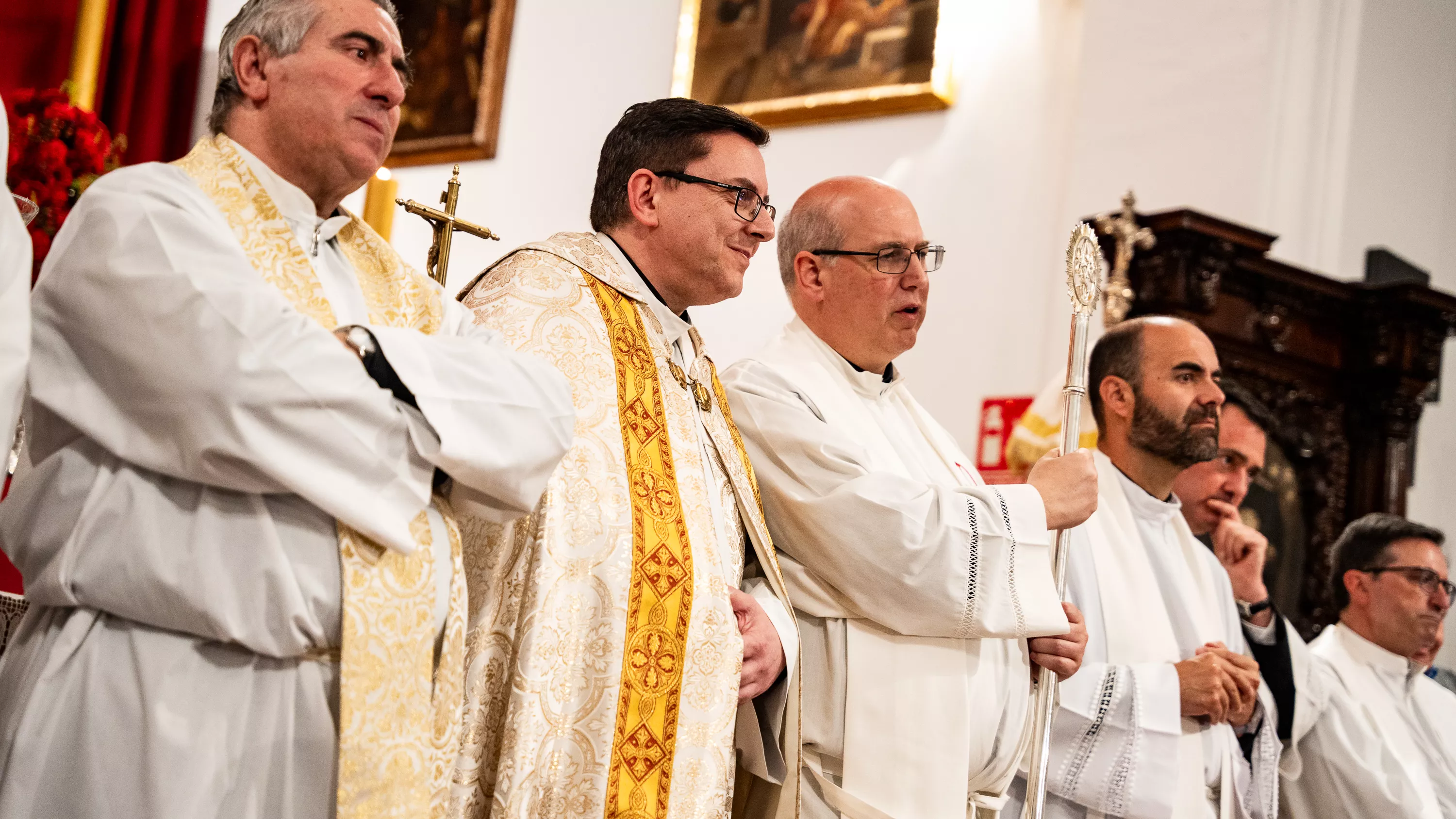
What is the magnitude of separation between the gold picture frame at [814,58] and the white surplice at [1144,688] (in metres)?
4.19

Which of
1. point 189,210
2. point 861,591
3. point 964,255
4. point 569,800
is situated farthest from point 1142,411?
point 964,255

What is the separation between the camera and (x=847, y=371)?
3.52m

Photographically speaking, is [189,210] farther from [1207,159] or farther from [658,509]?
[1207,159]

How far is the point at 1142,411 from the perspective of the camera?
4246 millimetres

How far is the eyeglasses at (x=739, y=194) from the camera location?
3031mm

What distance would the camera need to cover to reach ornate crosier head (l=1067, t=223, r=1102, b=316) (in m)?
3.35

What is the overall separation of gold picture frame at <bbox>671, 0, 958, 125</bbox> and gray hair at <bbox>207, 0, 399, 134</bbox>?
5727 mm

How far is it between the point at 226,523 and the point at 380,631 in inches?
10.8

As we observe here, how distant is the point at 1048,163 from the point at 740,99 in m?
2.08

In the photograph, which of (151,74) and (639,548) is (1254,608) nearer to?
(639,548)

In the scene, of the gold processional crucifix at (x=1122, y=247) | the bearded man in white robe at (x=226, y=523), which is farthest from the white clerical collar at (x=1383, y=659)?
the bearded man in white robe at (x=226, y=523)

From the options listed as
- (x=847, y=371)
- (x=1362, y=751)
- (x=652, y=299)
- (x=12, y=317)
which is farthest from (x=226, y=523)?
(x=1362, y=751)

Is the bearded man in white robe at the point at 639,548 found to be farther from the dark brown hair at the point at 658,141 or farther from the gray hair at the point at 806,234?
the gray hair at the point at 806,234

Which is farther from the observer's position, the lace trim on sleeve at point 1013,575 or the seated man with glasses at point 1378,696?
the seated man with glasses at point 1378,696
